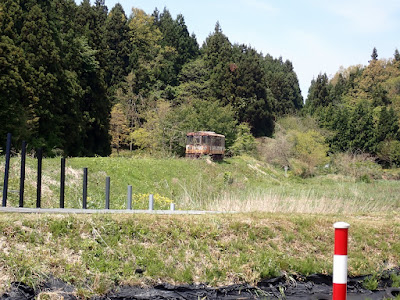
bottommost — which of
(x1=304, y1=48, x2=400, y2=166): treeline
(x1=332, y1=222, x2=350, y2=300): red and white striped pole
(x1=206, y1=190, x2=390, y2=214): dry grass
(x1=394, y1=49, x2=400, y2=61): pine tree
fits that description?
(x1=206, y1=190, x2=390, y2=214): dry grass

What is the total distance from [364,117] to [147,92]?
2900 cm

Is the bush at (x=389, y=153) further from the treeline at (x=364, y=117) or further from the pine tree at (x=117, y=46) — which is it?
the pine tree at (x=117, y=46)

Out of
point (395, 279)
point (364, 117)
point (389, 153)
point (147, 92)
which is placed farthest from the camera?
point (364, 117)

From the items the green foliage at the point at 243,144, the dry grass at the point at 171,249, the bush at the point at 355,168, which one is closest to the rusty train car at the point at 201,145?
the green foliage at the point at 243,144

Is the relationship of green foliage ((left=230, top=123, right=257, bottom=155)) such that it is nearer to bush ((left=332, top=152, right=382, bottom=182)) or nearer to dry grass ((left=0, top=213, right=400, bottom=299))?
bush ((left=332, top=152, right=382, bottom=182))

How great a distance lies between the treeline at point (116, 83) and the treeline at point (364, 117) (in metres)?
6.41

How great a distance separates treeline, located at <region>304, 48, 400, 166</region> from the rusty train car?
25.9m

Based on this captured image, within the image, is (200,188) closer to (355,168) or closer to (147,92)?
(355,168)

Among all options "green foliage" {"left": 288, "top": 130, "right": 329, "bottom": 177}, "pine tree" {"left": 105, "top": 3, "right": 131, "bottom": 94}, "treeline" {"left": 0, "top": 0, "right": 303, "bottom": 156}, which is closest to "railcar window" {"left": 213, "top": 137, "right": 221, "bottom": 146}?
"treeline" {"left": 0, "top": 0, "right": 303, "bottom": 156}

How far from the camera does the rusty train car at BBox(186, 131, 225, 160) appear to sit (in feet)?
145

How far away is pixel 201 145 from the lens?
44406mm

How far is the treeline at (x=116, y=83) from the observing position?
33.7 meters

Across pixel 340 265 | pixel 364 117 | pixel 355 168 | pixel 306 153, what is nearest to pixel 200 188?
pixel 340 265

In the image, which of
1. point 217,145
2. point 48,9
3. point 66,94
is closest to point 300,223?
point 66,94
